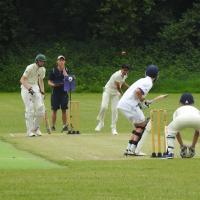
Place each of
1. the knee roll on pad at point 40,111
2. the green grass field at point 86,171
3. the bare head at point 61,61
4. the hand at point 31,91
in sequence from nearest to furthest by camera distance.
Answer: the green grass field at point 86,171 → the hand at point 31,91 → the knee roll on pad at point 40,111 → the bare head at point 61,61

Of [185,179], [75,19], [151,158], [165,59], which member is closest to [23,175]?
[185,179]

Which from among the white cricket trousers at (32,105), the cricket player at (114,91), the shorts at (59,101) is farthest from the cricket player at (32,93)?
the shorts at (59,101)

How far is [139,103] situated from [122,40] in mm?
37664

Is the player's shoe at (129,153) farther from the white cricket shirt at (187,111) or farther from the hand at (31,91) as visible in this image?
the hand at (31,91)

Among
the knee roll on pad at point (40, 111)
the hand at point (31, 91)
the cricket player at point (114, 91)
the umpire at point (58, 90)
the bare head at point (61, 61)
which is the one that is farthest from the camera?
the umpire at point (58, 90)

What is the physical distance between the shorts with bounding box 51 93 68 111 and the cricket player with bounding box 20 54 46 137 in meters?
2.61

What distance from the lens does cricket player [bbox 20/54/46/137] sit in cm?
1981

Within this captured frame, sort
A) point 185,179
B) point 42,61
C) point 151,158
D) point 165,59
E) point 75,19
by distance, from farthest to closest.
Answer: point 75,19, point 165,59, point 42,61, point 151,158, point 185,179

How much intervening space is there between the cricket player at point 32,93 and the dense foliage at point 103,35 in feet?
91.5

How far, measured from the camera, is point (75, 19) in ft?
182

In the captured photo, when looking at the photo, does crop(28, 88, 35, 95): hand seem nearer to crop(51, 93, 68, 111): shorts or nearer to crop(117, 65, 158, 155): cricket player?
crop(51, 93, 68, 111): shorts

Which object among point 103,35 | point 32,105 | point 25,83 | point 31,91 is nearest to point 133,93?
point 31,91

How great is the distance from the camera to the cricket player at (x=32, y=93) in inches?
780

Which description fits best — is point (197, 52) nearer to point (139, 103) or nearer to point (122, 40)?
point (122, 40)
